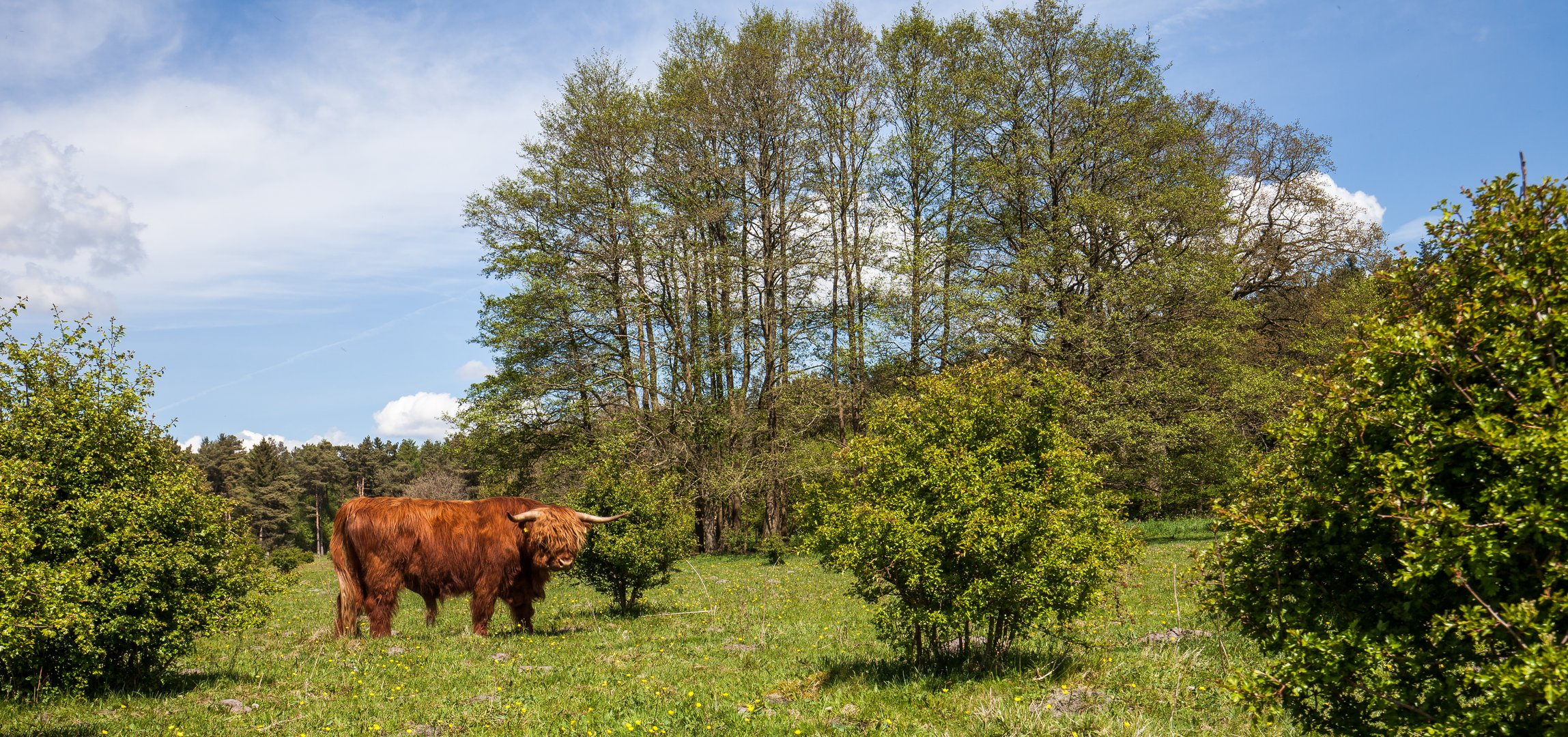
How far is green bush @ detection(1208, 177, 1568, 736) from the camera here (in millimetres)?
3848

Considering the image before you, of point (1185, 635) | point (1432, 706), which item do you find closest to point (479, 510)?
point (1185, 635)

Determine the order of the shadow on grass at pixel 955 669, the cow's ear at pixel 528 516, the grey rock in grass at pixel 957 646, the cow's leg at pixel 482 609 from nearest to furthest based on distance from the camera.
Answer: the shadow on grass at pixel 955 669, the grey rock in grass at pixel 957 646, the cow's leg at pixel 482 609, the cow's ear at pixel 528 516

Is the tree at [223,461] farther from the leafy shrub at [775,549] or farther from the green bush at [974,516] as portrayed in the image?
the green bush at [974,516]

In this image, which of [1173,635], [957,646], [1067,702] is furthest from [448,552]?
[1173,635]

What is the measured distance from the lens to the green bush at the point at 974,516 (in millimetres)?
8633

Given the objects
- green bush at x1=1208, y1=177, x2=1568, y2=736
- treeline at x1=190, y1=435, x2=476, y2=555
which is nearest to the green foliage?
green bush at x1=1208, y1=177, x2=1568, y2=736

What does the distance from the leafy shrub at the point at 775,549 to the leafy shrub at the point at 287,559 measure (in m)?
16.5

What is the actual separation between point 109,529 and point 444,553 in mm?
5717

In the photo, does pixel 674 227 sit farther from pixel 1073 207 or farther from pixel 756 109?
pixel 1073 207

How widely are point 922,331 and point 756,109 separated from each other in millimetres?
10959

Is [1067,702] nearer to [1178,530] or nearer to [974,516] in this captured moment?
[974,516]

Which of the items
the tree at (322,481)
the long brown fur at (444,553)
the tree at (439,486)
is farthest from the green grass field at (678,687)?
the tree at (322,481)

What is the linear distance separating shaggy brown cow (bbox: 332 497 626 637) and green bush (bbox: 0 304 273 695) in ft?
12.7

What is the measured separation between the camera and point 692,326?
3334 cm
